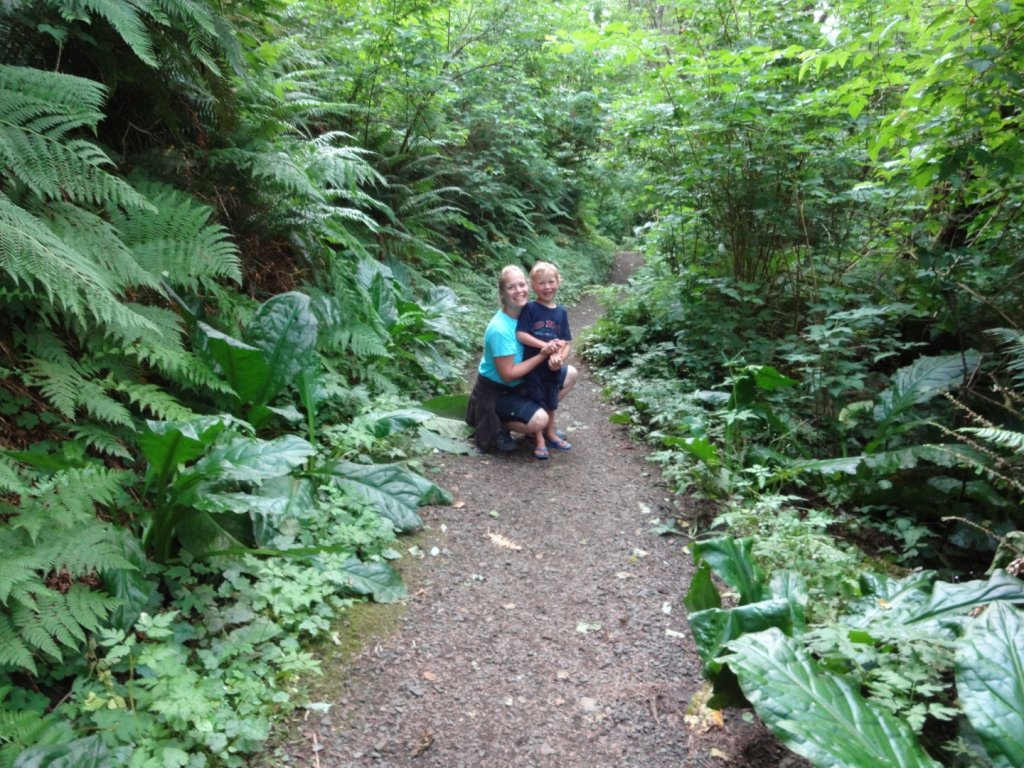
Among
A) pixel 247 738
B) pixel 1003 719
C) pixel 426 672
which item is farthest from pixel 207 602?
pixel 1003 719

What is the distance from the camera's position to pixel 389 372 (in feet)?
15.6

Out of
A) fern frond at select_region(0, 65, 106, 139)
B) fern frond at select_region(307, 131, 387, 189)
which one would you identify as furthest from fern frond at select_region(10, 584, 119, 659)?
fern frond at select_region(307, 131, 387, 189)

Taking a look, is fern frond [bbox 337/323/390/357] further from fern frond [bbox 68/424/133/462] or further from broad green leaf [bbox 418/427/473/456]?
fern frond [bbox 68/424/133/462]

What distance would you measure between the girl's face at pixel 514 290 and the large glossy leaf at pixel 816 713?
2.87m

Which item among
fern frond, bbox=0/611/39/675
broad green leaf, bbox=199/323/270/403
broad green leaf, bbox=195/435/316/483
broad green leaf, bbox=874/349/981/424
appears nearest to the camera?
fern frond, bbox=0/611/39/675

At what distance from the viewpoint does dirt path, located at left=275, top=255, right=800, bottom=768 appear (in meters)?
2.01

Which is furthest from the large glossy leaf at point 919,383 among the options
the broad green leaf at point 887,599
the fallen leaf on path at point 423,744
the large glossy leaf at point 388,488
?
the fallen leaf on path at point 423,744

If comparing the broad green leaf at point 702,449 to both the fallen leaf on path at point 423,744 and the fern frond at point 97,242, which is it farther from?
the fern frond at point 97,242

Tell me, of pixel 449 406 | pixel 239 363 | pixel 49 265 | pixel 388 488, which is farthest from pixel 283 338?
pixel 449 406

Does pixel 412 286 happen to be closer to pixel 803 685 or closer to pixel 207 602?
pixel 207 602

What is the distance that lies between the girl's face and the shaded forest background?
944 mm

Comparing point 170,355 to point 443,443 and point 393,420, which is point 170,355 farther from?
point 443,443

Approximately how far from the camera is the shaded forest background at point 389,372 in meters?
1.84

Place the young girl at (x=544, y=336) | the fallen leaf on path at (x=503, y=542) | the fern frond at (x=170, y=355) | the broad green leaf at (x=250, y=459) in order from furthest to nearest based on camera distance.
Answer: the young girl at (x=544, y=336) → the fallen leaf on path at (x=503, y=542) → the fern frond at (x=170, y=355) → the broad green leaf at (x=250, y=459)
